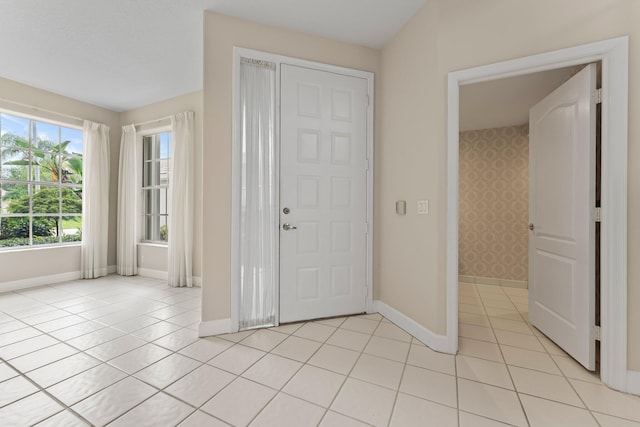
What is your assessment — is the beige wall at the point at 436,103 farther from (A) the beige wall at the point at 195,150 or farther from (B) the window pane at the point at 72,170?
(B) the window pane at the point at 72,170

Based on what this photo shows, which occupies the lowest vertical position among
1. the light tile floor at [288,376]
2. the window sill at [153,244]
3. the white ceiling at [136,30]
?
the light tile floor at [288,376]

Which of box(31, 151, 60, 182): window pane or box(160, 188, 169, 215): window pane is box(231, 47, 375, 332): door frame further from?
box(31, 151, 60, 182): window pane

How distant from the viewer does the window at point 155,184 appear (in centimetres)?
470

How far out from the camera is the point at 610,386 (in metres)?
1.78

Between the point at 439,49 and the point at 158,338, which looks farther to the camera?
the point at 158,338

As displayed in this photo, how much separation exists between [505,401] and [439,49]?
250 cm

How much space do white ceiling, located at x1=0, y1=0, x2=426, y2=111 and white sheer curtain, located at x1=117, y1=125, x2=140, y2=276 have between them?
110 cm

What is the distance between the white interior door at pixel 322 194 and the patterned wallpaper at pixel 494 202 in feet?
7.89

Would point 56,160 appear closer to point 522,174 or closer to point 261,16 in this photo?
point 261,16

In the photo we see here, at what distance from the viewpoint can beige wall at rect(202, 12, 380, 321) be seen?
2.51 metres

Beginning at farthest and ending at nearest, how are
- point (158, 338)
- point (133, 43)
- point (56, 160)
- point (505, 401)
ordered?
point (56, 160) < point (133, 43) < point (158, 338) < point (505, 401)

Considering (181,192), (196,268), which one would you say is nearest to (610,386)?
(196,268)

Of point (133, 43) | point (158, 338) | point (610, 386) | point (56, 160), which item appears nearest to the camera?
point (610, 386)

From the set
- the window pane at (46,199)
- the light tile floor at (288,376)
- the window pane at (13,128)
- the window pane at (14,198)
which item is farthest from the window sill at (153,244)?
the window pane at (13,128)
